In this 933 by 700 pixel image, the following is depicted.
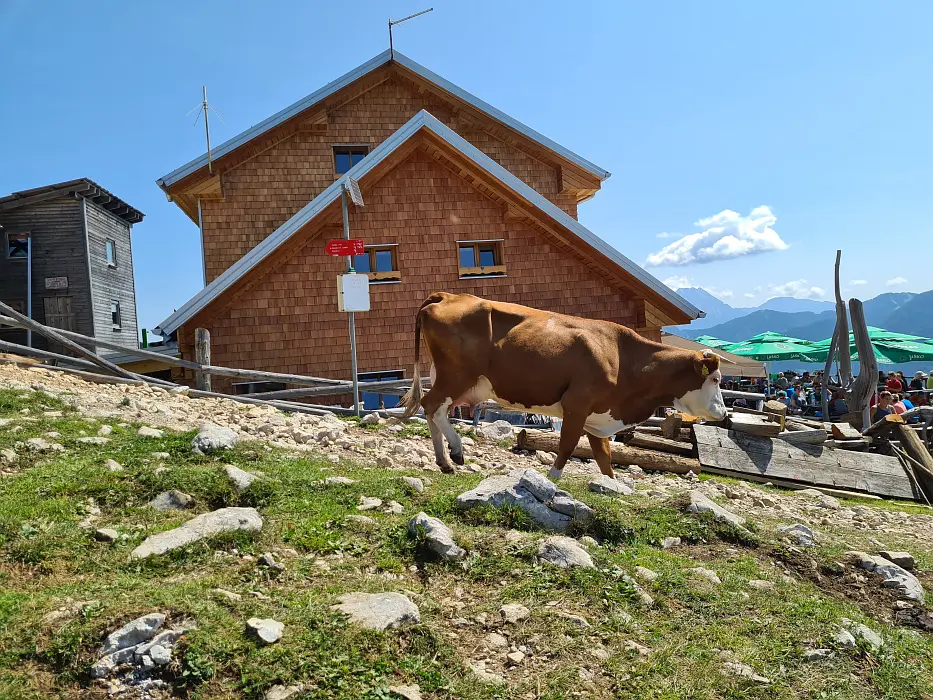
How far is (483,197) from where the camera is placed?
56.3ft

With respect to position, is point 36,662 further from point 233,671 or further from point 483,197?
point 483,197

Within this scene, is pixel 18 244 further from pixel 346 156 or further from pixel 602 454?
pixel 602 454

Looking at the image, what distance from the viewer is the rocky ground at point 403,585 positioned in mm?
3438

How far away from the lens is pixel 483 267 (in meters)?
17.2

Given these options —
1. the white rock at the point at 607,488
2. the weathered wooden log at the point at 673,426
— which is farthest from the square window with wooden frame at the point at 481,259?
the white rock at the point at 607,488

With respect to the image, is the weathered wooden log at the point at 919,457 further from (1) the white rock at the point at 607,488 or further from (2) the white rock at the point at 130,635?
(2) the white rock at the point at 130,635

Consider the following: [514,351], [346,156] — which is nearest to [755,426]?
[514,351]

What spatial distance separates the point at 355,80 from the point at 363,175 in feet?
18.8

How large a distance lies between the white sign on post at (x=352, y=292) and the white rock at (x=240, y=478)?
5.92m

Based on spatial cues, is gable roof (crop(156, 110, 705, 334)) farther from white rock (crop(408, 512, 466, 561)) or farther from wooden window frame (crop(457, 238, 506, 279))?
white rock (crop(408, 512, 466, 561))

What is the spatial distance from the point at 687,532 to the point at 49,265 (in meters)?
31.8

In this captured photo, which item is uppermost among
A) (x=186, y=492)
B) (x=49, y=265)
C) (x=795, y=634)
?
(x=49, y=265)

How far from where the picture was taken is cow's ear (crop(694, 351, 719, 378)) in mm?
8524

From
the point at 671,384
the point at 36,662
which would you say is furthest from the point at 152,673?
the point at 671,384
